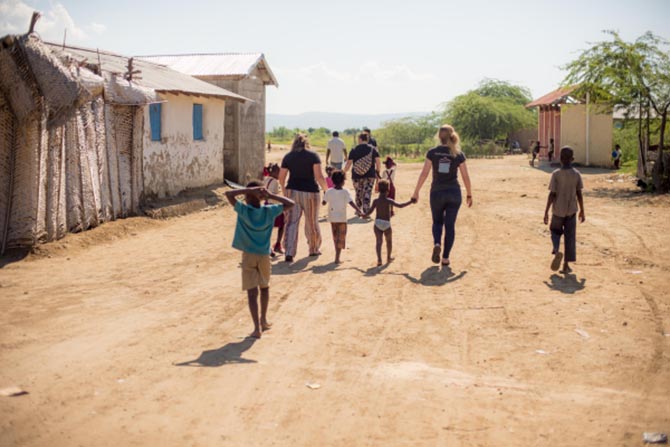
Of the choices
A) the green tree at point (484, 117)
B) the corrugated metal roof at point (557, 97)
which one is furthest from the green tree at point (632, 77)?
the green tree at point (484, 117)

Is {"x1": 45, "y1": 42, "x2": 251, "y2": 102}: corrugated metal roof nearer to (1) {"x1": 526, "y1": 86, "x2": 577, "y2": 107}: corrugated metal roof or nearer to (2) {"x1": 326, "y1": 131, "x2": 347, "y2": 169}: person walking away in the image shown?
(2) {"x1": 326, "y1": 131, "x2": 347, "y2": 169}: person walking away

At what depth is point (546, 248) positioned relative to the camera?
455 inches

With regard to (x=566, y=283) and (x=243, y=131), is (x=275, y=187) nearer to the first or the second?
(x=566, y=283)

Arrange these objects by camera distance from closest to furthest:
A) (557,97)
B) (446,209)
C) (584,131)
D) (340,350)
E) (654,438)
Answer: (654,438) → (340,350) → (446,209) → (584,131) → (557,97)

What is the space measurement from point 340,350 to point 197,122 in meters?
13.5

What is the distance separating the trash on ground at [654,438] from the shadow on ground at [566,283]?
152 inches

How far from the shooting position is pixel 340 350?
646 cm

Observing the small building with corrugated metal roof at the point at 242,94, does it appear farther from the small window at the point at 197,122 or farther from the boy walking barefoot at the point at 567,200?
the boy walking barefoot at the point at 567,200

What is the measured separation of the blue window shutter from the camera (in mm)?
16047

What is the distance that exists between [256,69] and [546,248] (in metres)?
13.8

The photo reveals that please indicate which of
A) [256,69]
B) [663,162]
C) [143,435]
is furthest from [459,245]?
[256,69]

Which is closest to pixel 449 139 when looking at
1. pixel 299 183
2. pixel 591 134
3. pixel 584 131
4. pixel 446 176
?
pixel 446 176

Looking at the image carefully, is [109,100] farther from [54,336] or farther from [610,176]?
[610,176]

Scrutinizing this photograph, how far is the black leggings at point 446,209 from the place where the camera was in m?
9.77
